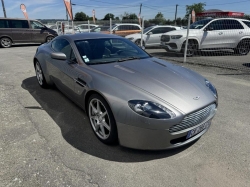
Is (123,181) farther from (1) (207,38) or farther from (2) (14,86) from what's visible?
(1) (207,38)

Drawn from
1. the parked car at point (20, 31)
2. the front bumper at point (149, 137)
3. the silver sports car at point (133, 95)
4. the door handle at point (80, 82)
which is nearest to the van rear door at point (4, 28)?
the parked car at point (20, 31)

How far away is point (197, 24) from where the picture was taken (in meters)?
9.08

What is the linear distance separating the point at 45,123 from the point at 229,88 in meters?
4.19

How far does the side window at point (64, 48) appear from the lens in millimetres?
3133

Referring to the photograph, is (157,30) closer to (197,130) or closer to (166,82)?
(166,82)

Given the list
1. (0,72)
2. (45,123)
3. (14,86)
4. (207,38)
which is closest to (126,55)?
(45,123)

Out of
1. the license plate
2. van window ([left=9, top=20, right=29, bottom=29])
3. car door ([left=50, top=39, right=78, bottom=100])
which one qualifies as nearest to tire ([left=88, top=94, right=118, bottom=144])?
car door ([left=50, top=39, right=78, bottom=100])

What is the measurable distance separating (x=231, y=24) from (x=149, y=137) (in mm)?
9020

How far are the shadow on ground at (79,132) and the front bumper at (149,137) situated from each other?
0.23 meters

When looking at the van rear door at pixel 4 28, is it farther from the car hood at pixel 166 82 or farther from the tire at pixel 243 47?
the tire at pixel 243 47

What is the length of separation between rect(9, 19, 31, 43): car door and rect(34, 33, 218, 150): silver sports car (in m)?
11.7

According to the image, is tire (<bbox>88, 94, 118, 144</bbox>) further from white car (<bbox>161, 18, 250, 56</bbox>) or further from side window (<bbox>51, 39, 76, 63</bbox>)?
white car (<bbox>161, 18, 250, 56</bbox>)

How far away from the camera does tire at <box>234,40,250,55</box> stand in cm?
904

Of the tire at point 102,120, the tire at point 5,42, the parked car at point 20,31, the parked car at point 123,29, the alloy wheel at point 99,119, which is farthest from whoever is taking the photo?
the parked car at point 123,29
